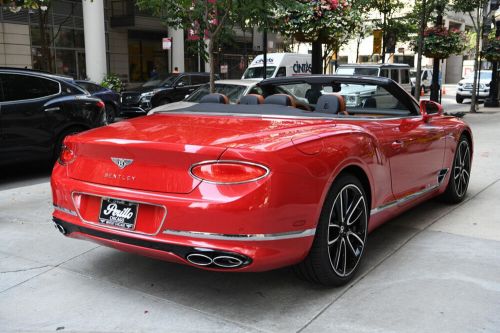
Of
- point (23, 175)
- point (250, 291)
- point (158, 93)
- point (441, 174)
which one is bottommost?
point (23, 175)

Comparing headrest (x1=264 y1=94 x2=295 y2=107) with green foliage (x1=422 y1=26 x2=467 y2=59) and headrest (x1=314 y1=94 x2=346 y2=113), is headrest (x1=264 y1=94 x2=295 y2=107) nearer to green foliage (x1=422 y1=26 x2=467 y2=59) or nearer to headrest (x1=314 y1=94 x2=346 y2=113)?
headrest (x1=314 y1=94 x2=346 y2=113)

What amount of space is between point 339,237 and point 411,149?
1401 mm

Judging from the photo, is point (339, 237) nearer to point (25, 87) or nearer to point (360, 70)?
point (25, 87)

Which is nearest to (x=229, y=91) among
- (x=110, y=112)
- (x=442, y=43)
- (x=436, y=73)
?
(x=110, y=112)

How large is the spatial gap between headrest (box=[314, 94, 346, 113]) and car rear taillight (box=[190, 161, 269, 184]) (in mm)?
1450

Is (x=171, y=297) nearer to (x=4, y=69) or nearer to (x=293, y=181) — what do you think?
(x=293, y=181)

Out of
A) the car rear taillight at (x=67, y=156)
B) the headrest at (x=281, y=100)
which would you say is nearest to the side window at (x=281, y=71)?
the headrest at (x=281, y=100)

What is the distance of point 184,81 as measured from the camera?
17.6m

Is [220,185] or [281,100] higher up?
[281,100]

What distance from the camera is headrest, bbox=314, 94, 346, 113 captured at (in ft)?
13.6

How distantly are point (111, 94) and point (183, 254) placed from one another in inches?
516

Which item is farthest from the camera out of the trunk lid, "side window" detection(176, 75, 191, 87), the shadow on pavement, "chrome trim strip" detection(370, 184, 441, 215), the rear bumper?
"side window" detection(176, 75, 191, 87)

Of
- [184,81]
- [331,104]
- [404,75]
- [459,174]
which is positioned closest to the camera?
[331,104]

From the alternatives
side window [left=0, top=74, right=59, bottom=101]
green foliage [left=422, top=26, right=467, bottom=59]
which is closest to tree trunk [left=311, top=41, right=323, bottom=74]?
side window [left=0, top=74, right=59, bottom=101]
